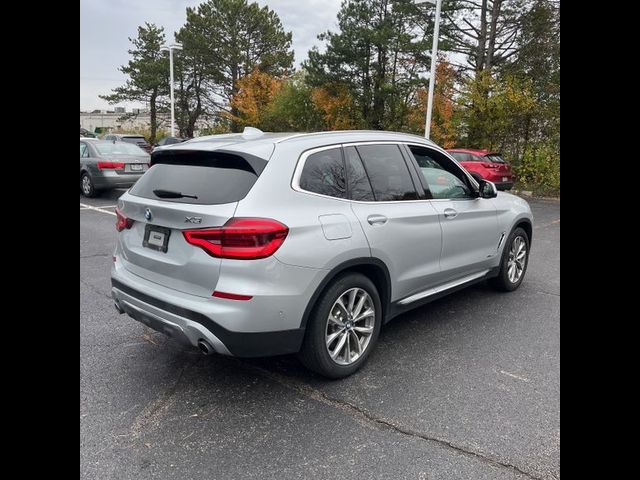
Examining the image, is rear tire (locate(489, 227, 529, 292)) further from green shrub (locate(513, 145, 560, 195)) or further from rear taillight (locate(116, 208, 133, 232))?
green shrub (locate(513, 145, 560, 195))


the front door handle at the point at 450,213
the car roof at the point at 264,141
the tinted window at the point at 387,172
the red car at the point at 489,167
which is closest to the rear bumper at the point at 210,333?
the car roof at the point at 264,141

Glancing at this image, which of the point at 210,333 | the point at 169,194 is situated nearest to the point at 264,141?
the point at 169,194

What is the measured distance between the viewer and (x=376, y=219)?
335cm

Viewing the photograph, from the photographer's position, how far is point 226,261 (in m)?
2.71

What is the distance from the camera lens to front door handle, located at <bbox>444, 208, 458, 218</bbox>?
4018 mm

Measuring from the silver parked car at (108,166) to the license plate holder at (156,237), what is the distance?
9.61 meters

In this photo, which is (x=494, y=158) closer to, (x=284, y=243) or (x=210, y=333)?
(x=284, y=243)

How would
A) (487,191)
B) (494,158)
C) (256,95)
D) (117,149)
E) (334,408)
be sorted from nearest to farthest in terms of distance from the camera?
(334,408) → (487,191) → (117,149) → (494,158) → (256,95)

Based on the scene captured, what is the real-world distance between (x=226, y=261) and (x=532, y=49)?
2141 centimetres

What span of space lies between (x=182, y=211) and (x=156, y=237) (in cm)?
34

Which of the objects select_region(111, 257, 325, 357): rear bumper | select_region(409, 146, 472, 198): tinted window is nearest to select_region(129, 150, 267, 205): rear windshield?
select_region(111, 257, 325, 357): rear bumper
